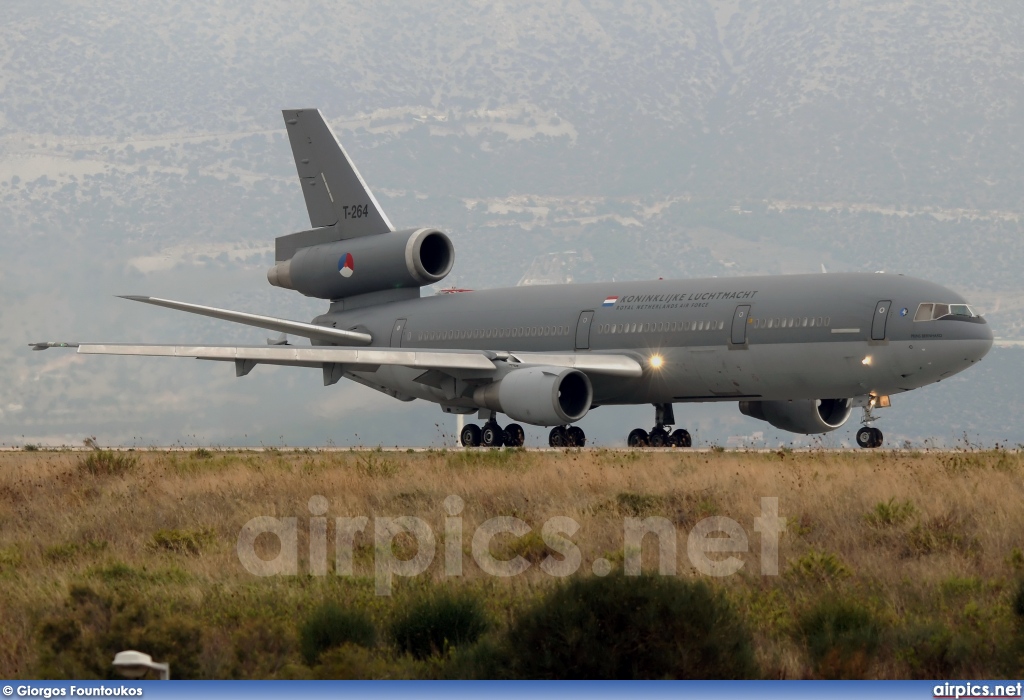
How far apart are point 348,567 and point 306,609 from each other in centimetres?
233

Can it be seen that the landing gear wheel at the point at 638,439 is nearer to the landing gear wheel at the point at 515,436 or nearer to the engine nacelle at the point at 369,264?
the landing gear wheel at the point at 515,436

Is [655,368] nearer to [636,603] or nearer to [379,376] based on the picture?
[379,376]

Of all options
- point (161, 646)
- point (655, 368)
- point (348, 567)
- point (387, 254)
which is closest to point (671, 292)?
point (655, 368)

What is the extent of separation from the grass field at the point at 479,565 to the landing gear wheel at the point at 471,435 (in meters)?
7.84

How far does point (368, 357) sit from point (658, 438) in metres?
7.44

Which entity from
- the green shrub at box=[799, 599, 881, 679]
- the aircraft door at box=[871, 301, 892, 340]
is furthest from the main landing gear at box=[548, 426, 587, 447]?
the green shrub at box=[799, 599, 881, 679]

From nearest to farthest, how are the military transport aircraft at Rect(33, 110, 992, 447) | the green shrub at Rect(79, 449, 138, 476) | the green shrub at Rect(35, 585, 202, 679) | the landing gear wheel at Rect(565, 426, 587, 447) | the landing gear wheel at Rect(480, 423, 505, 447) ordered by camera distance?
the green shrub at Rect(35, 585, 202, 679)
the green shrub at Rect(79, 449, 138, 476)
the military transport aircraft at Rect(33, 110, 992, 447)
the landing gear wheel at Rect(565, 426, 587, 447)
the landing gear wheel at Rect(480, 423, 505, 447)

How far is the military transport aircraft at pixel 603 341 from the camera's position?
90.4 ft

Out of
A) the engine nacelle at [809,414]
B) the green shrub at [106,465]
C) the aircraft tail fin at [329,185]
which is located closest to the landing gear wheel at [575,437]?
the engine nacelle at [809,414]

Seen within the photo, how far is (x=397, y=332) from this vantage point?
35812 millimetres

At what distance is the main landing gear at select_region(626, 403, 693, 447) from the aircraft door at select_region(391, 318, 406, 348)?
21.6 feet

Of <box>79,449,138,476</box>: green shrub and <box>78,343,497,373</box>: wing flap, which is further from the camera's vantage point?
<box>78,343,497,373</box>: wing flap

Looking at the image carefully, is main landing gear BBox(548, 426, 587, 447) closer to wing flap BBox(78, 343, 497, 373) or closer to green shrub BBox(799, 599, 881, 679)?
wing flap BBox(78, 343, 497, 373)

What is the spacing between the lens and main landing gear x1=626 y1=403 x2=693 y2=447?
32688mm
